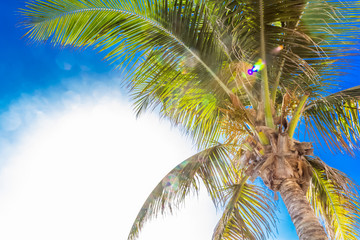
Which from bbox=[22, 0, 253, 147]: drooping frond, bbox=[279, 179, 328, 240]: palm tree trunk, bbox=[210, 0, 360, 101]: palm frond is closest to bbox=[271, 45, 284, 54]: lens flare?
bbox=[210, 0, 360, 101]: palm frond

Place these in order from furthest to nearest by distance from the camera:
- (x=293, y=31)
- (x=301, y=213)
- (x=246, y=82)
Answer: (x=246, y=82) → (x=293, y=31) → (x=301, y=213)

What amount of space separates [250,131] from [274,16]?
65.6 inches

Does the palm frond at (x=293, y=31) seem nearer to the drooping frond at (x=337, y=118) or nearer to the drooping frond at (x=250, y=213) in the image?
the drooping frond at (x=337, y=118)

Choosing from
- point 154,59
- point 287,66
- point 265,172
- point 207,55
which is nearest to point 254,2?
point 207,55

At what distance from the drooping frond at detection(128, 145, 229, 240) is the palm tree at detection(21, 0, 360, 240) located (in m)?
0.02

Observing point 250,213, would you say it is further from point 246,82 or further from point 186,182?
point 246,82

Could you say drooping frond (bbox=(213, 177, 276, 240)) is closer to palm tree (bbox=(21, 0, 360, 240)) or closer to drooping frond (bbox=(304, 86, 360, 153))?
palm tree (bbox=(21, 0, 360, 240))

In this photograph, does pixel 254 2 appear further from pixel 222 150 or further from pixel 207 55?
pixel 222 150

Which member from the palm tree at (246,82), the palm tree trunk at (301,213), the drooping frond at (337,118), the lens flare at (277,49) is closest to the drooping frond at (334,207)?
the palm tree at (246,82)

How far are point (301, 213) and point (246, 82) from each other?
7.17 feet

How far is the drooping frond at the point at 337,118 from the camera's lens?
430 centimetres

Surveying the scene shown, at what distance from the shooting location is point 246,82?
14.8 ft

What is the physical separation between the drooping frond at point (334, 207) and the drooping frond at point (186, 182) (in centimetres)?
151

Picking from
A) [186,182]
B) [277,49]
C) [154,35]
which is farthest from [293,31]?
[186,182]
